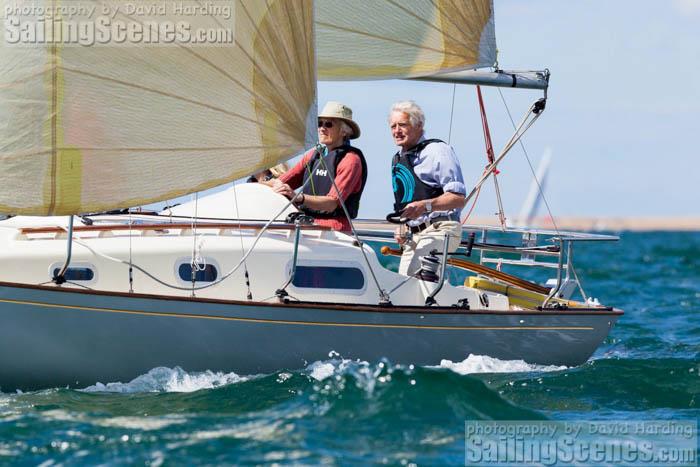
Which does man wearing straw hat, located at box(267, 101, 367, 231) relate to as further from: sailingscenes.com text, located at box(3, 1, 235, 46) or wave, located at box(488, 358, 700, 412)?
wave, located at box(488, 358, 700, 412)

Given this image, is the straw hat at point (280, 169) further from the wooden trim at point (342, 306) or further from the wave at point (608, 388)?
the wave at point (608, 388)

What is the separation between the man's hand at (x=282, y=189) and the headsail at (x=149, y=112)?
785 millimetres

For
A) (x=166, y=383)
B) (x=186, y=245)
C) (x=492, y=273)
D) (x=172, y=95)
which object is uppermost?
(x=172, y=95)

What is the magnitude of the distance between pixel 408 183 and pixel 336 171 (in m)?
0.61

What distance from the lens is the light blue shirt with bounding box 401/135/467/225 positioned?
9.45m

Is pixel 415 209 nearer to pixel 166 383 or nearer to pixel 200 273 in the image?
pixel 200 273

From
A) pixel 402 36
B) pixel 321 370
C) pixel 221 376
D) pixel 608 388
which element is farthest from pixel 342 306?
pixel 402 36

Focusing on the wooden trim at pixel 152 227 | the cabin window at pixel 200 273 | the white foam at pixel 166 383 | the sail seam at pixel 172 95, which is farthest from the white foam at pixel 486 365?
the sail seam at pixel 172 95

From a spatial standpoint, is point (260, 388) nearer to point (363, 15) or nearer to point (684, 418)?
point (684, 418)

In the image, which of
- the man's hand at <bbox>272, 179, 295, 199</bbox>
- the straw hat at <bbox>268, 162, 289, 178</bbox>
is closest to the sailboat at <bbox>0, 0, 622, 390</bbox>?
the man's hand at <bbox>272, 179, 295, 199</bbox>

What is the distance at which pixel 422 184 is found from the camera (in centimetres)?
952

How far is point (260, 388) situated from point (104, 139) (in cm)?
206

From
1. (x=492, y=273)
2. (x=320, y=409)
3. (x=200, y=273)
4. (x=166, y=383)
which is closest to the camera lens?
(x=320, y=409)

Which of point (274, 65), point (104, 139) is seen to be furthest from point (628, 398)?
point (104, 139)
